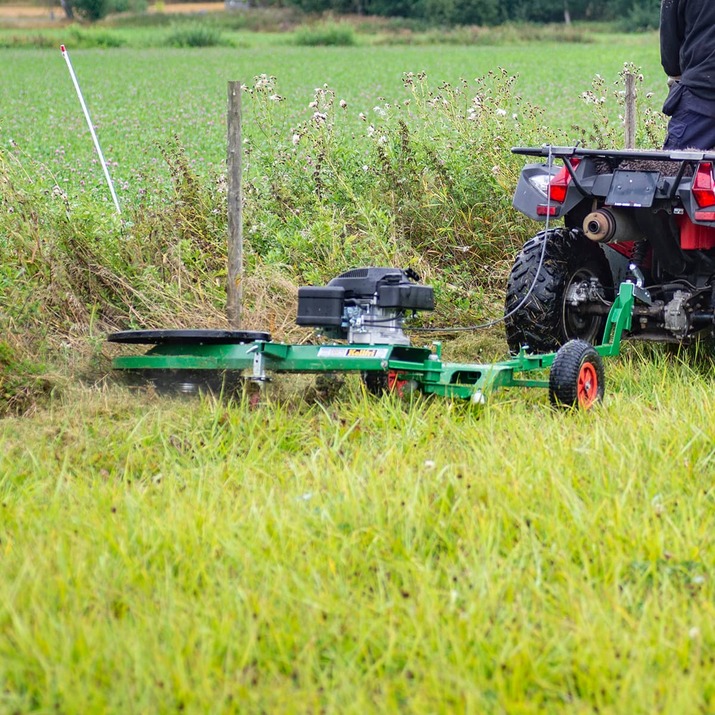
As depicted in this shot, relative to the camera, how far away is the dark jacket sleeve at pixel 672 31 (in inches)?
256

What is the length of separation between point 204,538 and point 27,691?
2.77 ft

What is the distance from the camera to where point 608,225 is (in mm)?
5496

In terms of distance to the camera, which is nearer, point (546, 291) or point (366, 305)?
point (366, 305)

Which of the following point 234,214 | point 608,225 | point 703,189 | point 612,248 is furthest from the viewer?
point 234,214

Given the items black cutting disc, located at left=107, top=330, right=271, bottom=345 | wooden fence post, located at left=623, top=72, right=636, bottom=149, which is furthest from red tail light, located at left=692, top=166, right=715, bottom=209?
wooden fence post, located at left=623, top=72, right=636, bottom=149

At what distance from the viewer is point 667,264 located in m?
5.81

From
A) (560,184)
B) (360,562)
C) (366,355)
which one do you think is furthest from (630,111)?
(360,562)

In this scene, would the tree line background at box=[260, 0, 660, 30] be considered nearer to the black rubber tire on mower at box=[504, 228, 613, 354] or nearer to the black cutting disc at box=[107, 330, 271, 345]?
the black rubber tire on mower at box=[504, 228, 613, 354]

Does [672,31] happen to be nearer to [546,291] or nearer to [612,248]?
[612,248]

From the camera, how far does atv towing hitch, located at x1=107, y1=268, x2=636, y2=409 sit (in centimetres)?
483

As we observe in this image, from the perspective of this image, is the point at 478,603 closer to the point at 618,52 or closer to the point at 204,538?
the point at 204,538

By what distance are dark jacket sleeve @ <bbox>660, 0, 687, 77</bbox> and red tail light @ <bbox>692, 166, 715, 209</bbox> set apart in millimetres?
1509

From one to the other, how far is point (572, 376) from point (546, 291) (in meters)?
0.97

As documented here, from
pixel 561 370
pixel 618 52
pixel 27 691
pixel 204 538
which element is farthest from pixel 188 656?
pixel 618 52
